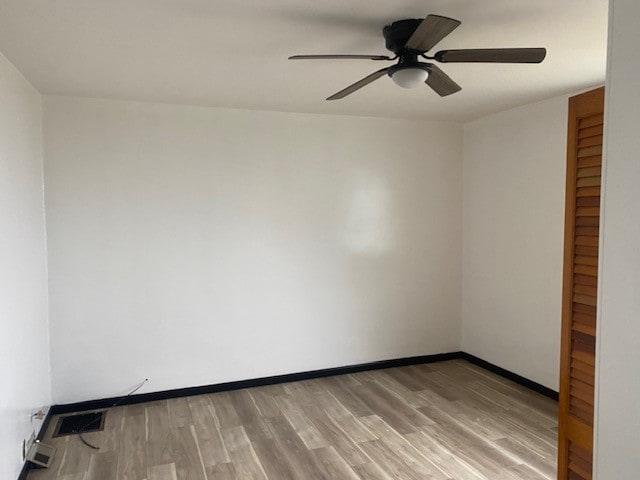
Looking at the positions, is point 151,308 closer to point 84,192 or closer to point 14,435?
point 84,192

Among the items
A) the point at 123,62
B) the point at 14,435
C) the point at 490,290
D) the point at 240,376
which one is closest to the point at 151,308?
the point at 240,376

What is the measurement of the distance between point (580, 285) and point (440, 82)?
47.0 inches

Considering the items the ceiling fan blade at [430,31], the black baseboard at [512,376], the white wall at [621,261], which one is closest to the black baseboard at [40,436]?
the white wall at [621,261]

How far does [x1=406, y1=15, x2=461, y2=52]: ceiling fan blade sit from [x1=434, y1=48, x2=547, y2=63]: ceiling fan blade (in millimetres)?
104

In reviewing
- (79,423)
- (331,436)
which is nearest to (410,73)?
(331,436)

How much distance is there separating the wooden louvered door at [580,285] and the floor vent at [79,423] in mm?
2990

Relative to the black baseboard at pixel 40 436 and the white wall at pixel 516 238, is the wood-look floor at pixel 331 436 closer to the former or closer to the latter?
the black baseboard at pixel 40 436

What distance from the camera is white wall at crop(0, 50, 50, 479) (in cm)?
236

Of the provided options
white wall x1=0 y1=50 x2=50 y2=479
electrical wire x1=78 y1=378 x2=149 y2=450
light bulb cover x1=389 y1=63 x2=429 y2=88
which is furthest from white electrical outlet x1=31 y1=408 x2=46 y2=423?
light bulb cover x1=389 y1=63 x2=429 y2=88

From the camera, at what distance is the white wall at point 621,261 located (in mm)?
1065

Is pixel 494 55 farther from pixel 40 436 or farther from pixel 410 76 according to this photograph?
pixel 40 436

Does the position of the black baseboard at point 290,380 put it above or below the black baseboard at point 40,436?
above

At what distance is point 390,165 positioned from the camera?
438cm

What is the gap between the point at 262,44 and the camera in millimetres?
2324
